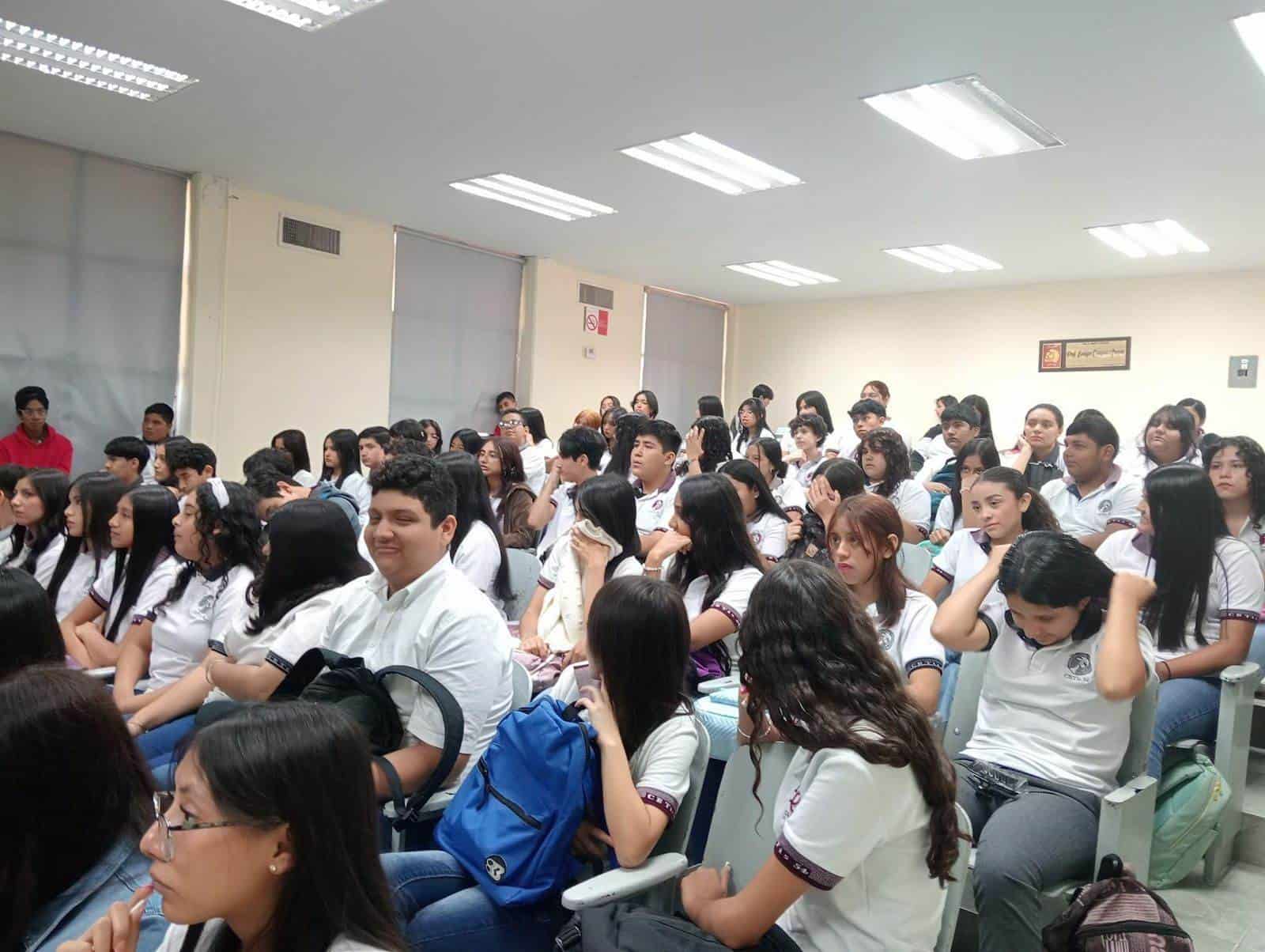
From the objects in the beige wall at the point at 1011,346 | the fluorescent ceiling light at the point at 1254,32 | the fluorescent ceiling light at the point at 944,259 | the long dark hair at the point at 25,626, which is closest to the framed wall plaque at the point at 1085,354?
the beige wall at the point at 1011,346

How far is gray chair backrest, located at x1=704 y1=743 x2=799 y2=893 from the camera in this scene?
172cm

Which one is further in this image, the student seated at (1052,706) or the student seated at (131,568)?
the student seated at (131,568)

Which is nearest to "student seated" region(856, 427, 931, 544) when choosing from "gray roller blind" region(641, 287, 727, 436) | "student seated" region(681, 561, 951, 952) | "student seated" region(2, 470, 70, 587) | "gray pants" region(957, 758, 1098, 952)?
"gray pants" region(957, 758, 1098, 952)

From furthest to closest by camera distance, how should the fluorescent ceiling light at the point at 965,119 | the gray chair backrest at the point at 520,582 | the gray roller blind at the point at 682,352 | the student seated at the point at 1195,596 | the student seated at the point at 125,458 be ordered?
the gray roller blind at the point at 682,352 < the student seated at the point at 125,458 < the fluorescent ceiling light at the point at 965,119 < the gray chair backrest at the point at 520,582 < the student seated at the point at 1195,596

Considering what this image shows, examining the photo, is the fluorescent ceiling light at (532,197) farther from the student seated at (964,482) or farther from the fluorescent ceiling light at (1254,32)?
the fluorescent ceiling light at (1254,32)

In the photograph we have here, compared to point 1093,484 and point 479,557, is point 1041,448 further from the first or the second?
point 479,557

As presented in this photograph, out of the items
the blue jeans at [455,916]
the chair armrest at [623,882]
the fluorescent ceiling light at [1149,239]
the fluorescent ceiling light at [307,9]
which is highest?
the fluorescent ceiling light at [1149,239]

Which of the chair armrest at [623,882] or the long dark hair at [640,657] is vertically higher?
the long dark hair at [640,657]

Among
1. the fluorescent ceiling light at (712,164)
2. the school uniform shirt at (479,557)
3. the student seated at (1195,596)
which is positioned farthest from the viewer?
the fluorescent ceiling light at (712,164)

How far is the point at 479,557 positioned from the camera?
11.0 feet

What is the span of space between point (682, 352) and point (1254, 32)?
779 centimetres

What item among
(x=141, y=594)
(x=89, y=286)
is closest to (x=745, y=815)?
(x=141, y=594)

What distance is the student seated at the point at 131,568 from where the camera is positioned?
2971 millimetres

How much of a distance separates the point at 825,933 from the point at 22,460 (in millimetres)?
6217
